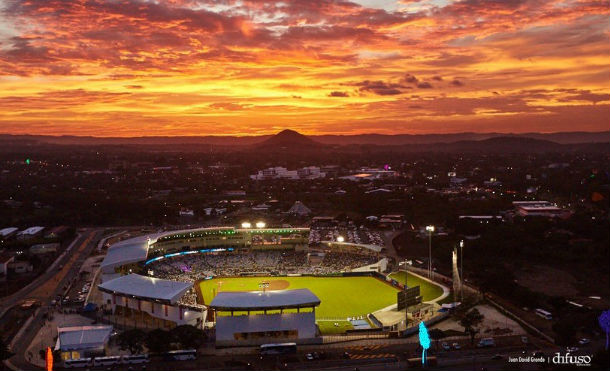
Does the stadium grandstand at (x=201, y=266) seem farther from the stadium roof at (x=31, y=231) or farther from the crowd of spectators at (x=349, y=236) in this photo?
the stadium roof at (x=31, y=231)

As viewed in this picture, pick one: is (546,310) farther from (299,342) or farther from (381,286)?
(299,342)

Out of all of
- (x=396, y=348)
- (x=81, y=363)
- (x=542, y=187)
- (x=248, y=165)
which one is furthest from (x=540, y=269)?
(x=248, y=165)

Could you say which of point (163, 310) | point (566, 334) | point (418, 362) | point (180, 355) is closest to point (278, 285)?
point (163, 310)

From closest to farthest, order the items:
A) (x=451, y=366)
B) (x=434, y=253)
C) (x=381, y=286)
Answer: (x=451, y=366) < (x=381, y=286) < (x=434, y=253)

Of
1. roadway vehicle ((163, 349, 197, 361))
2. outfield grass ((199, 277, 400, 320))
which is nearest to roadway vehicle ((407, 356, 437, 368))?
outfield grass ((199, 277, 400, 320))

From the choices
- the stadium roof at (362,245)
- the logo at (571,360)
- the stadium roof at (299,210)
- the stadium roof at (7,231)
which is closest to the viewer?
the logo at (571,360)

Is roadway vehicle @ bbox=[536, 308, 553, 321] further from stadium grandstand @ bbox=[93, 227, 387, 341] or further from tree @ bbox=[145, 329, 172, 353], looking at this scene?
tree @ bbox=[145, 329, 172, 353]

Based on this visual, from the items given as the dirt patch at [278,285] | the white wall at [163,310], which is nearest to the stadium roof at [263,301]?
the white wall at [163,310]

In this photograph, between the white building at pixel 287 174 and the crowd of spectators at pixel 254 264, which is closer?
the crowd of spectators at pixel 254 264
